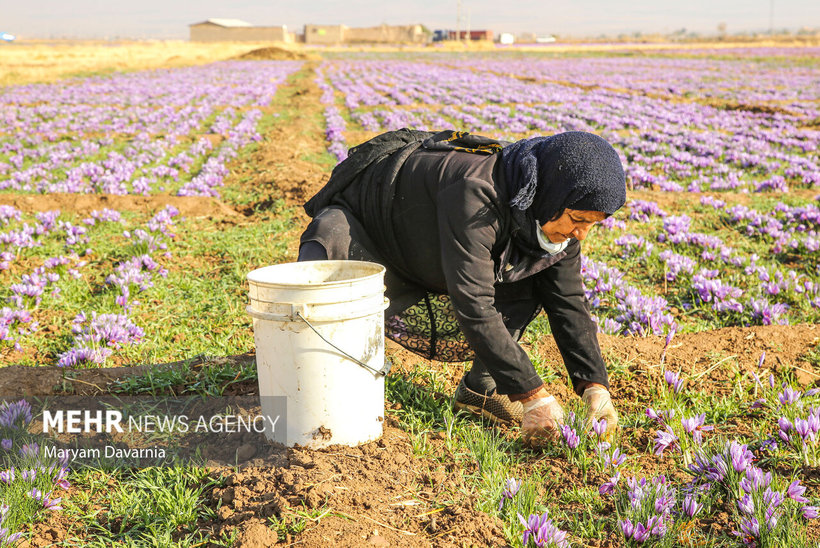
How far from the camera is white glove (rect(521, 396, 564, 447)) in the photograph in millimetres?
2896

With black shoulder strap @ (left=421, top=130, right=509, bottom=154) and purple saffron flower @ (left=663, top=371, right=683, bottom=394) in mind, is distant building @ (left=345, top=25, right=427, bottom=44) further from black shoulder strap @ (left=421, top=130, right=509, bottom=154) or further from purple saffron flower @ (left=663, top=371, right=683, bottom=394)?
purple saffron flower @ (left=663, top=371, right=683, bottom=394)

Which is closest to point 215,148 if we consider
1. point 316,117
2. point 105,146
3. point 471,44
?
point 105,146

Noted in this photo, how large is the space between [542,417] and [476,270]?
31.0 inches

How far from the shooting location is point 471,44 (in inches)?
3438

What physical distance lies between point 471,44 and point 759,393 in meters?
90.2

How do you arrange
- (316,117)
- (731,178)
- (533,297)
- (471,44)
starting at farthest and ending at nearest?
(471,44) → (316,117) → (731,178) → (533,297)

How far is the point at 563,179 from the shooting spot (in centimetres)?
258

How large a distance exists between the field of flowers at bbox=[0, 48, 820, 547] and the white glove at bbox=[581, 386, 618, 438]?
10 cm

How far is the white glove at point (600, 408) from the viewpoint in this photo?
10.2ft

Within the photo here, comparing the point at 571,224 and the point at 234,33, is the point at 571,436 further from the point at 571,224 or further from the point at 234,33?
the point at 234,33

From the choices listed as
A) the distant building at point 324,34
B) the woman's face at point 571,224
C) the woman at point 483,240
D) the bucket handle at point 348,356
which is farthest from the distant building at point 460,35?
the bucket handle at point 348,356

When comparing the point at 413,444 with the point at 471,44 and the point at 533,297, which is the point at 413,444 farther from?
the point at 471,44

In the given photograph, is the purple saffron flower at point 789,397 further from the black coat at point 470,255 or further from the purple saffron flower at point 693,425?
the black coat at point 470,255
